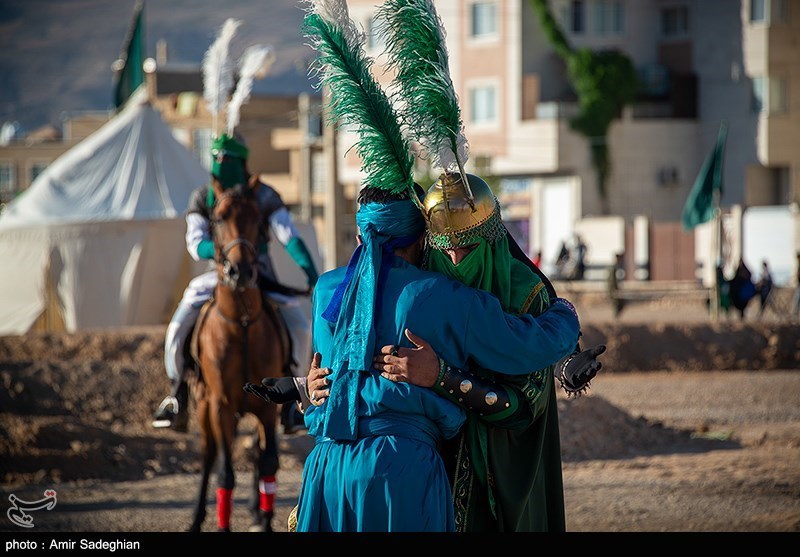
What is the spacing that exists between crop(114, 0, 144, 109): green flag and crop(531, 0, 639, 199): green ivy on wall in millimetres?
17989

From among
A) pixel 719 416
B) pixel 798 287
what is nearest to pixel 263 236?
pixel 719 416

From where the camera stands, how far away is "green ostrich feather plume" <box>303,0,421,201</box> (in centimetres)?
466

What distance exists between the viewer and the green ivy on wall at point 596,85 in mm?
45625

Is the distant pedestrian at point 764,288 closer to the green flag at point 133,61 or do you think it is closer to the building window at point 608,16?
the green flag at point 133,61

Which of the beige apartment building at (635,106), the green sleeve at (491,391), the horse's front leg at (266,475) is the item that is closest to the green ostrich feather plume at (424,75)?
the green sleeve at (491,391)

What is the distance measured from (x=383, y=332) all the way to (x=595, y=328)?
48.6 ft

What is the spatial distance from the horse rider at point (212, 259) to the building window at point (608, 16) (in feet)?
135

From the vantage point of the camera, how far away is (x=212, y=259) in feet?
29.7

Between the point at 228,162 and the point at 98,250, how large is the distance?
12980mm

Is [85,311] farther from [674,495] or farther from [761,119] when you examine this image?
[761,119]

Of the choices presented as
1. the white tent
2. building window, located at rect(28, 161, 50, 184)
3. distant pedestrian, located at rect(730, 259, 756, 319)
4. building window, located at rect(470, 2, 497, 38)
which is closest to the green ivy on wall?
building window, located at rect(470, 2, 497, 38)

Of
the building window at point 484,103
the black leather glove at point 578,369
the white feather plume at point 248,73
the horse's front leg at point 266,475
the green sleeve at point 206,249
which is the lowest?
the horse's front leg at point 266,475

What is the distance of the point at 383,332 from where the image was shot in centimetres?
441
